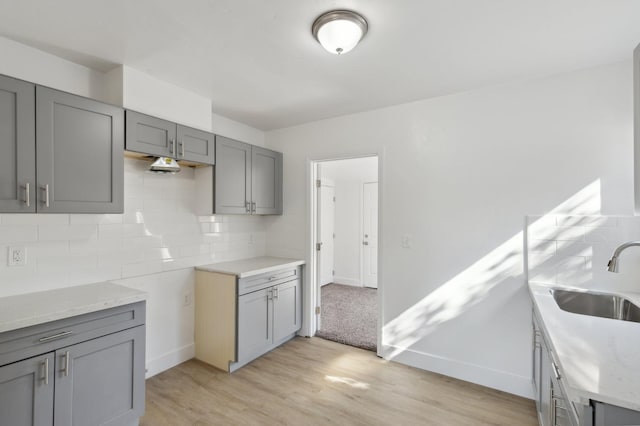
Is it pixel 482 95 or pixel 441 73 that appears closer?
pixel 441 73

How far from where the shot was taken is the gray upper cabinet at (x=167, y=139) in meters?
2.26

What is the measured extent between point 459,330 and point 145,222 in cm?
293

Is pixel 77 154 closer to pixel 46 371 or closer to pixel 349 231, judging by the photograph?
pixel 46 371

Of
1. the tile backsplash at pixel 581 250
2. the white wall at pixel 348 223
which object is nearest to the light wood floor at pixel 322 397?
the tile backsplash at pixel 581 250

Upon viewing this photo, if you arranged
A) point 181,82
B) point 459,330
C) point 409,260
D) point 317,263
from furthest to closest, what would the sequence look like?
point 317,263
point 409,260
point 459,330
point 181,82

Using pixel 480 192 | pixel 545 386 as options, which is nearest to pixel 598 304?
pixel 545 386

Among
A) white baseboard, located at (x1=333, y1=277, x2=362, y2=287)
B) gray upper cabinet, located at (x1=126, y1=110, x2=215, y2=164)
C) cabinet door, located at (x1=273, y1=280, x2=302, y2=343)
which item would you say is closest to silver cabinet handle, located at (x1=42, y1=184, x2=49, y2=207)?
gray upper cabinet, located at (x1=126, y1=110, x2=215, y2=164)

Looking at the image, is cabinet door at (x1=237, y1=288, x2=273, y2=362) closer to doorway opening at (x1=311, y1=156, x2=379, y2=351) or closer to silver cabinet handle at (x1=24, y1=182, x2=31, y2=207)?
silver cabinet handle at (x1=24, y1=182, x2=31, y2=207)

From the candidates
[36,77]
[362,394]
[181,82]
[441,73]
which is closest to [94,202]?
[36,77]

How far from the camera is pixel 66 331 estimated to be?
1713 mm

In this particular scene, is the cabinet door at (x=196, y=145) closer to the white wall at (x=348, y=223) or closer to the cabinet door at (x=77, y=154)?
the cabinet door at (x=77, y=154)

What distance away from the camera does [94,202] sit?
204 centimetres

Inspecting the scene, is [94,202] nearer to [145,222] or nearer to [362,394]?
[145,222]

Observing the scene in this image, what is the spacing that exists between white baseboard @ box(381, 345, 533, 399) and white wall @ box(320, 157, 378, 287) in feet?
9.90
